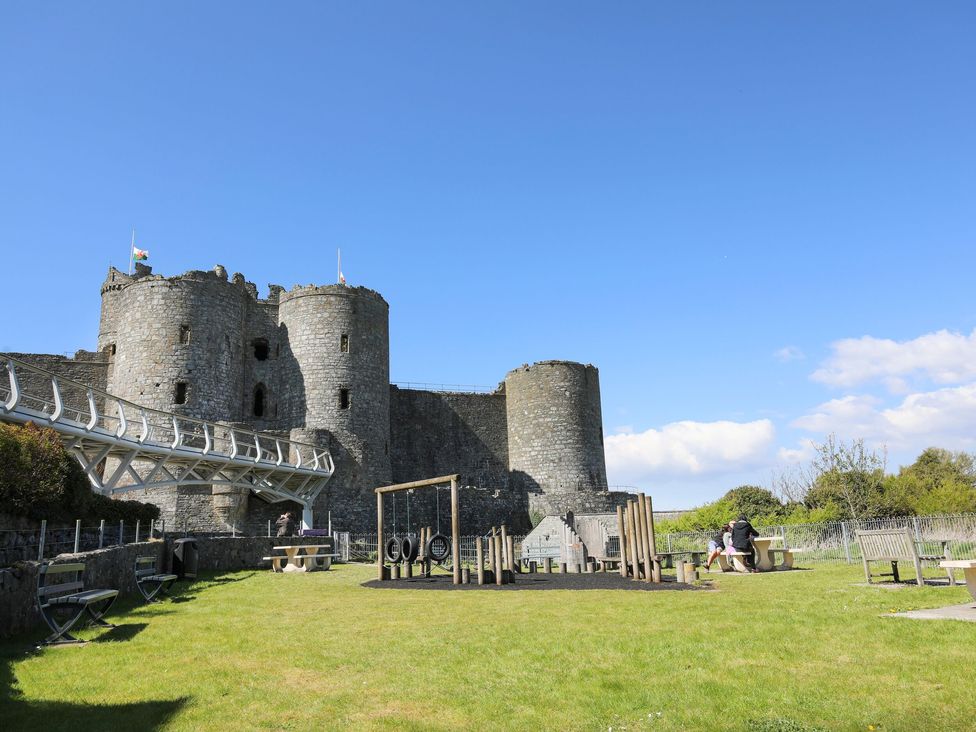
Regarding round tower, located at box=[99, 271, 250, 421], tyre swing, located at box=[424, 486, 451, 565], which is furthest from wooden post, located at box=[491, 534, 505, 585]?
round tower, located at box=[99, 271, 250, 421]

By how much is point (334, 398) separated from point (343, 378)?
104cm

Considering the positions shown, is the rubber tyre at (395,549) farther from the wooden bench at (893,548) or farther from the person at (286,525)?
the wooden bench at (893,548)

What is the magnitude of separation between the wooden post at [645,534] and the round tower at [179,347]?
73.2 ft

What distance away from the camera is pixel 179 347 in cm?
3083

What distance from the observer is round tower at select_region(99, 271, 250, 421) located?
3038cm

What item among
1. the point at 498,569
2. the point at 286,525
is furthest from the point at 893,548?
the point at 286,525

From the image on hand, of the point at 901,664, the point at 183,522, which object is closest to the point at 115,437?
the point at 183,522

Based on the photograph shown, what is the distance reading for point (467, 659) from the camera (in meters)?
6.51

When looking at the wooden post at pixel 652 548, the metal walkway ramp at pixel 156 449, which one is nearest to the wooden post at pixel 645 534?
the wooden post at pixel 652 548

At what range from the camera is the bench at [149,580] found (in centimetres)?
1117

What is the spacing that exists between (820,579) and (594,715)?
9143mm

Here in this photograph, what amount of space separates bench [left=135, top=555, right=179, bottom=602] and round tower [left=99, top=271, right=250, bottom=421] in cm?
1887

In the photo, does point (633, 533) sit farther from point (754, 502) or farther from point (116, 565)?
point (754, 502)

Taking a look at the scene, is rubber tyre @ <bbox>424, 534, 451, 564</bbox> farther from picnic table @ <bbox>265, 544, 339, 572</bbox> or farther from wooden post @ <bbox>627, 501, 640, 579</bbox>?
wooden post @ <bbox>627, 501, 640, 579</bbox>
